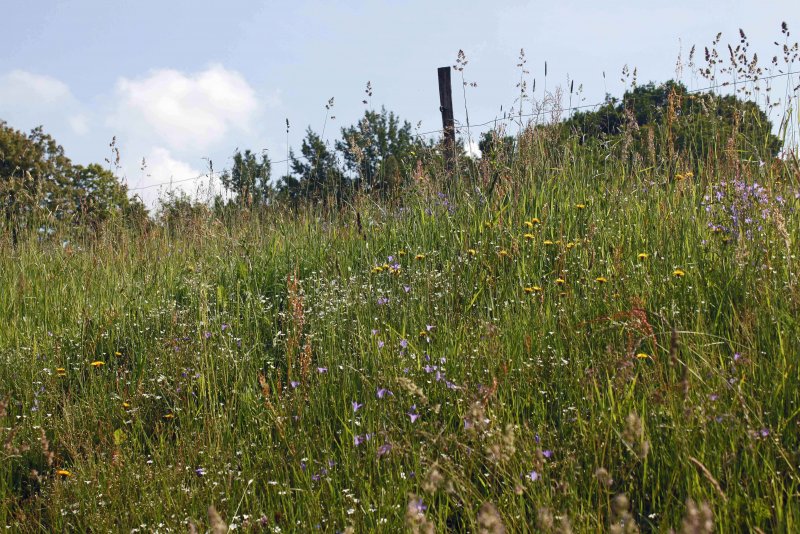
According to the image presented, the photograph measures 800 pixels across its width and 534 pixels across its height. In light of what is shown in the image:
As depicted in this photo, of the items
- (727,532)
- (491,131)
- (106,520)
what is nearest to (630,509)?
(727,532)

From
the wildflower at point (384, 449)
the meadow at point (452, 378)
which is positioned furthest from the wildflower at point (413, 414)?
the wildflower at point (384, 449)

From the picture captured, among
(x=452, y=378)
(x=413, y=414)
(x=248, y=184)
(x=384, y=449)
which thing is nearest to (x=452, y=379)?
(x=452, y=378)

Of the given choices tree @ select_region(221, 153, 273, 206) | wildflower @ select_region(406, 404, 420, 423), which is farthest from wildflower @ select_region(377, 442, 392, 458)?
tree @ select_region(221, 153, 273, 206)

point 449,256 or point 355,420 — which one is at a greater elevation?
point 449,256

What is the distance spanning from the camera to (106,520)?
240 cm

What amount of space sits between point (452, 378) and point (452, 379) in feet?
0.30

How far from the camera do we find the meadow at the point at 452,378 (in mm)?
1992

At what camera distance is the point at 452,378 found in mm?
2691

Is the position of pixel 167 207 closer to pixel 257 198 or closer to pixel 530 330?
pixel 257 198

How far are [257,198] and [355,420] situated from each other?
15.5ft

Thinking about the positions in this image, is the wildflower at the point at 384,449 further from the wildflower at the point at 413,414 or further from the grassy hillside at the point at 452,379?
the wildflower at the point at 413,414

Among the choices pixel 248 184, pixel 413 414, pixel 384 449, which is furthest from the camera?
pixel 248 184

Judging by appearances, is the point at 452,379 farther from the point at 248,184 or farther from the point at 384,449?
the point at 248,184

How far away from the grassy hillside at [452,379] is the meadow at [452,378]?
15 mm
